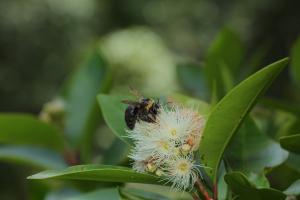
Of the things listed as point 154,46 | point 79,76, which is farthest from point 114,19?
point 79,76

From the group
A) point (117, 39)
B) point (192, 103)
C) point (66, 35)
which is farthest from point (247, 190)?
point (66, 35)

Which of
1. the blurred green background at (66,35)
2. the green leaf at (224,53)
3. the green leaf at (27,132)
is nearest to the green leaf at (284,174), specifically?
the green leaf at (224,53)

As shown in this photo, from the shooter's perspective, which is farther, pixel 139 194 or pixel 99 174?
pixel 139 194

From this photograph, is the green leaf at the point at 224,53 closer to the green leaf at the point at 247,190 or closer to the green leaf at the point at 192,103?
the green leaf at the point at 192,103

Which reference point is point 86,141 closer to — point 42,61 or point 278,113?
point 278,113

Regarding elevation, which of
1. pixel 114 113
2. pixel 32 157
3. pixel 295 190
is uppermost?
pixel 114 113

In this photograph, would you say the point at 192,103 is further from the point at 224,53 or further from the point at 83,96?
the point at 83,96
